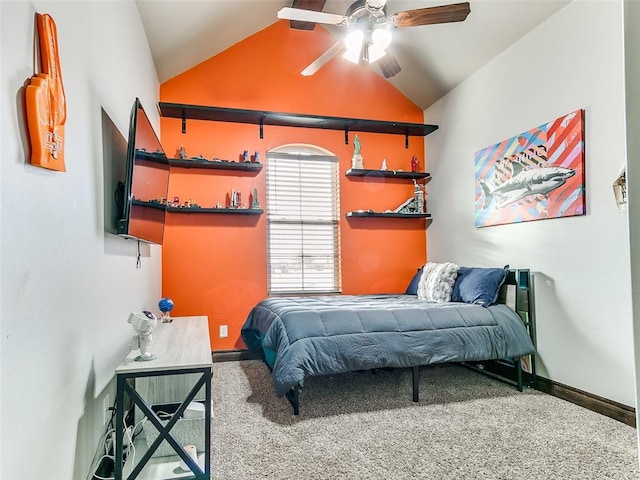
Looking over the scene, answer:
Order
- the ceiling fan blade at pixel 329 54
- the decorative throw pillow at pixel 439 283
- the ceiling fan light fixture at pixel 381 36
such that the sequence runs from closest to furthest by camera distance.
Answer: the ceiling fan light fixture at pixel 381 36
the ceiling fan blade at pixel 329 54
the decorative throw pillow at pixel 439 283

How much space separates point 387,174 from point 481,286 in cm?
182

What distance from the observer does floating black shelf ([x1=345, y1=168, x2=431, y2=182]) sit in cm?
434

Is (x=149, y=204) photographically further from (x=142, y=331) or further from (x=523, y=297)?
(x=523, y=297)

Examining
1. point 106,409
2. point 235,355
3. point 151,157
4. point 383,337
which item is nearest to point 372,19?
point 151,157

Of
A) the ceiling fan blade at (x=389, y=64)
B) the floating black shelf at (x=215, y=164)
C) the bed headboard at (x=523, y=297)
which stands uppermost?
the ceiling fan blade at (x=389, y=64)

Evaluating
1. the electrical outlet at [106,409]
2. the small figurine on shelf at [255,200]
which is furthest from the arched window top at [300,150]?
the electrical outlet at [106,409]

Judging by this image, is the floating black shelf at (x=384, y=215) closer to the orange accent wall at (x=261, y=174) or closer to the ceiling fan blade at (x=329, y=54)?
the orange accent wall at (x=261, y=174)

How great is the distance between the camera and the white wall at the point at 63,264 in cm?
96

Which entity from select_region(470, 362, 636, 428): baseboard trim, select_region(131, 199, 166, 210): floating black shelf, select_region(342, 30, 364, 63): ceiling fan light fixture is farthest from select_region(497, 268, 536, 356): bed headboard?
select_region(131, 199, 166, 210): floating black shelf

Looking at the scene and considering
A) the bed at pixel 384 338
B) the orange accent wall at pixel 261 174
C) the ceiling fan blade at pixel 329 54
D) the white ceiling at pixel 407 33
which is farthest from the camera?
the orange accent wall at pixel 261 174

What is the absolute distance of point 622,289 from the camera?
2.44 metres

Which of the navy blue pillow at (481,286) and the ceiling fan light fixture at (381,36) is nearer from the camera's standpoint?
the ceiling fan light fixture at (381,36)

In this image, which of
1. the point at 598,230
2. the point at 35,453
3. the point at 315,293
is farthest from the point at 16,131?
the point at 315,293

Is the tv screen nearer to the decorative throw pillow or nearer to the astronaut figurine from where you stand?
the astronaut figurine
